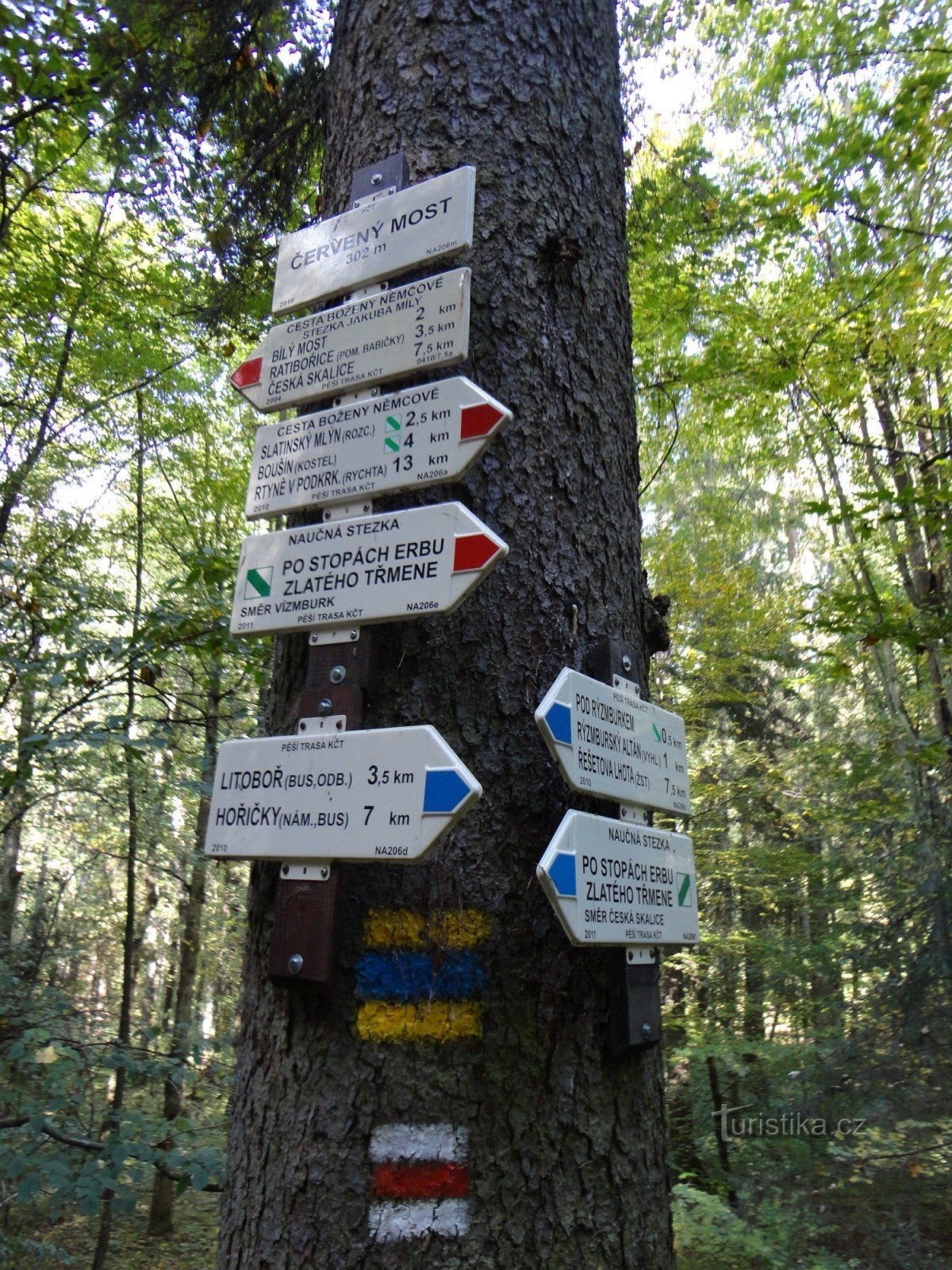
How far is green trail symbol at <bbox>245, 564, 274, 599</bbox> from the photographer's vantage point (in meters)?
1.75

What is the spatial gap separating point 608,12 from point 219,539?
834cm

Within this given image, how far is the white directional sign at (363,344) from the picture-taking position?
5.59 ft

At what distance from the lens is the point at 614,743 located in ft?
5.53

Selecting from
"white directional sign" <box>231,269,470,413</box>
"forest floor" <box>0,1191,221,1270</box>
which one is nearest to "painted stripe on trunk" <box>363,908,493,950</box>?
"white directional sign" <box>231,269,470,413</box>

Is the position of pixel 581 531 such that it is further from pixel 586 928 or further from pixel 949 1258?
pixel 949 1258

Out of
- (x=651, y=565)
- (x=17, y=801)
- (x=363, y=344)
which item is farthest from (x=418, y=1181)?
(x=651, y=565)

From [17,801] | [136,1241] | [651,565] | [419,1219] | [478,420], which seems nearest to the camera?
[419,1219]

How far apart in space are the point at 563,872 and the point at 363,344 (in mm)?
1140

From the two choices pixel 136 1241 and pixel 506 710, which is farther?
pixel 136 1241

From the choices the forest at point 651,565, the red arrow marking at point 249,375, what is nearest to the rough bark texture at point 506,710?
the red arrow marking at point 249,375

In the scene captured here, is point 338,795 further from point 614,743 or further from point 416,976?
point 614,743

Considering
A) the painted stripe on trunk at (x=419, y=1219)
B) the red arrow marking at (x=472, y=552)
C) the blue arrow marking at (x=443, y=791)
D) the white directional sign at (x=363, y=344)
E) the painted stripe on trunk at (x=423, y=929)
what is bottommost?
the painted stripe on trunk at (x=419, y=1219)

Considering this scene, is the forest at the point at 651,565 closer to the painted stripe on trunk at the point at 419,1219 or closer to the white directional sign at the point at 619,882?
the white directional sign at the point at 619,882

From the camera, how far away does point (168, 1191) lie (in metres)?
10.6
